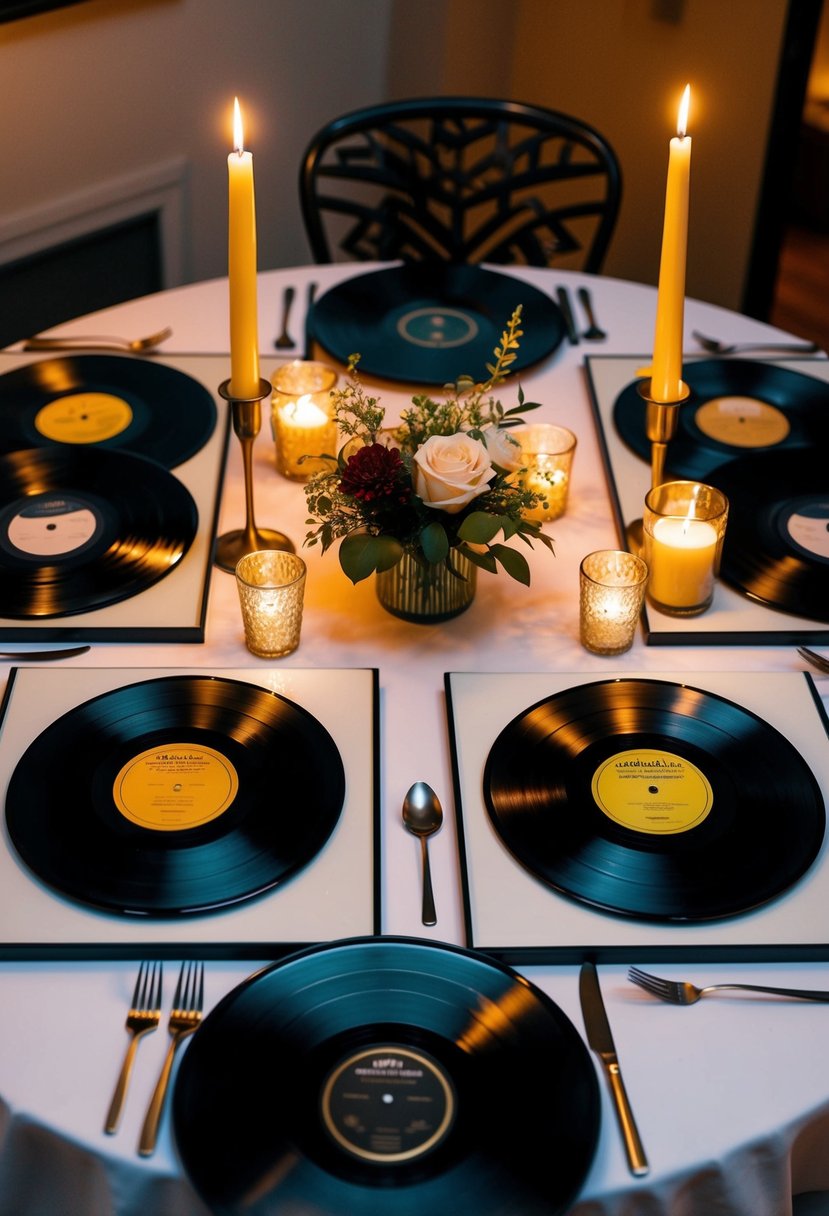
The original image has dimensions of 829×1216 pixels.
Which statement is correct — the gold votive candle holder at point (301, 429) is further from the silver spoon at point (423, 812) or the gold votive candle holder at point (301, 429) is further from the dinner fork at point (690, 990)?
the dinner fork at point (690, 990)

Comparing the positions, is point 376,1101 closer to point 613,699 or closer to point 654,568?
point 613,699

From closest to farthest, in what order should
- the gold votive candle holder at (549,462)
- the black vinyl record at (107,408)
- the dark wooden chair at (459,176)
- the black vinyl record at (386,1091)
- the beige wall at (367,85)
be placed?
the black vinyl record at (386,1091), the gold votive candle holder at (549,462), the black vinyl record at (107,408), the dark wooden chair at (459,176), the beige wall at (367,85)

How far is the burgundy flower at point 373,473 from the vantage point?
1197 mm

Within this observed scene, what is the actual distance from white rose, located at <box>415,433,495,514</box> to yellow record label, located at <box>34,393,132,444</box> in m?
0.56

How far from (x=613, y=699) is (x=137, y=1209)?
0.59 m

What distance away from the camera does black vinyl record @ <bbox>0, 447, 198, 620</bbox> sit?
1.34 meters

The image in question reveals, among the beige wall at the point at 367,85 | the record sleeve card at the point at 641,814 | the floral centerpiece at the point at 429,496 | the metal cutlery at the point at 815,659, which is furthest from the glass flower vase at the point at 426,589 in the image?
the beige wall at the point at 367,85

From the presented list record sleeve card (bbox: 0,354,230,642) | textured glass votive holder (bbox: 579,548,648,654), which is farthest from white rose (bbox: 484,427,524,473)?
record sleeve card (bbox: 0,354,230,642)

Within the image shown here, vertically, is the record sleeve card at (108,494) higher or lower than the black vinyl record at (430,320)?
lower

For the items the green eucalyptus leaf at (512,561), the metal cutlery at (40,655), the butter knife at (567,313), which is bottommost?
the metal cutlery at (40,655)

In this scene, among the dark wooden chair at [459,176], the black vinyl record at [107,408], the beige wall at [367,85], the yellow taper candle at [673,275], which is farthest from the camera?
the beige wall at [367,85]

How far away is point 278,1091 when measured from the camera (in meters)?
0.89

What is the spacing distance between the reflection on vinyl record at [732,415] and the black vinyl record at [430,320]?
204 millimetres

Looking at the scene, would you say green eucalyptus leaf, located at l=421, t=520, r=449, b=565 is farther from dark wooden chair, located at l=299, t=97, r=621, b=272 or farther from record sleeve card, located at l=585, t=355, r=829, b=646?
dark wooden chair, located at l=299, t=97, r=621, b=272
